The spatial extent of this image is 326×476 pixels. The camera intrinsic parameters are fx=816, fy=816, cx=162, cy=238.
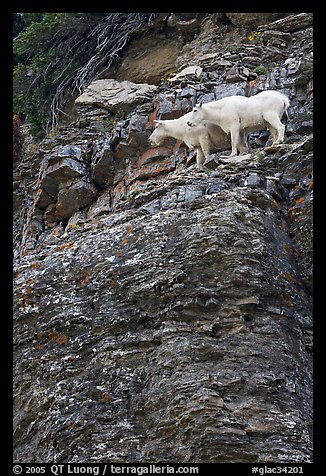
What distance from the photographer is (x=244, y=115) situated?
1894 cm

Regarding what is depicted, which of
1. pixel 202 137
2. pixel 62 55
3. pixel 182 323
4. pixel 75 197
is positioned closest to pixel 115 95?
pixel 62 55

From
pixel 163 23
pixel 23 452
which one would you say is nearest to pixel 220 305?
pixel 23 452

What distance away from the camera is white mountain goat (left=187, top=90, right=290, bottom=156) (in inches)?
743

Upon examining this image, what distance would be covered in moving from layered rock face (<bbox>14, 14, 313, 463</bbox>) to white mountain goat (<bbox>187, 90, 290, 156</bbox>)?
20.3 inches

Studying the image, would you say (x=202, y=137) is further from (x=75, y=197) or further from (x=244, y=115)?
(x=75, y=197)

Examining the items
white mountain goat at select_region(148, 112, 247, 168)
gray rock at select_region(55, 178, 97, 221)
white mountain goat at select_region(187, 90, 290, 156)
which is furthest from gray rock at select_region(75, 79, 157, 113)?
white mountain goat at select_region(187, 90, 290, 156)

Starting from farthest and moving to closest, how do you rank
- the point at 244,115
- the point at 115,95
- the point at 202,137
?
the point at 115,95 < the point at 202,137 < the point at 244,115

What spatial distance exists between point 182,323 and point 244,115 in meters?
7.04

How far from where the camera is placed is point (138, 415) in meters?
12.6

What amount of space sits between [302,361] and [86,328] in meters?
3.77

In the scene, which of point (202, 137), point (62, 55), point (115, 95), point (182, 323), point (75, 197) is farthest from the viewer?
point (62, 55)

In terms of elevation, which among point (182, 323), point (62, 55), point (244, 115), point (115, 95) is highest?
point (244, 115)

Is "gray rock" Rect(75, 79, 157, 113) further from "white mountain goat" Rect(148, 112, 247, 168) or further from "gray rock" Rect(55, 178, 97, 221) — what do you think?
"white mountain goat" Rect(148, 112, 247, 168)

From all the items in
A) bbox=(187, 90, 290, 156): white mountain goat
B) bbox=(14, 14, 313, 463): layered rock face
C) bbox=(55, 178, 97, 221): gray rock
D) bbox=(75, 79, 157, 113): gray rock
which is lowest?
bbox=(55, 178, 97, 221): gray rock
